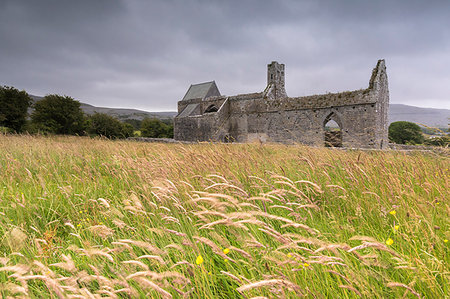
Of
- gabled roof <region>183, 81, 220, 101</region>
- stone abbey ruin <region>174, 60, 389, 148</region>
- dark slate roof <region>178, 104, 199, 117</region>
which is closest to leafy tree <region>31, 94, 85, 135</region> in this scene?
dark slate roof <region>178, 104, 199, 117</region>

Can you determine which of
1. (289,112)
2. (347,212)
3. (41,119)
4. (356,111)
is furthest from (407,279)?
(41,119)

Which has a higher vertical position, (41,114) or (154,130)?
(41,114)

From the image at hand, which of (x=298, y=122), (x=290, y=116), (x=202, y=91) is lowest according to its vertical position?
(x=298, y=122)

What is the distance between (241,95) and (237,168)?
2604 cm

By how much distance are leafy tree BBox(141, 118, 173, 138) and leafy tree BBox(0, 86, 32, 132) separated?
28.9 m

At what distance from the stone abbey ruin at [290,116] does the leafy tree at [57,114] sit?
13.2 m

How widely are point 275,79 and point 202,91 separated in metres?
13.5

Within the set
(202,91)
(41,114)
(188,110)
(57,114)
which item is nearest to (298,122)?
(188,110)

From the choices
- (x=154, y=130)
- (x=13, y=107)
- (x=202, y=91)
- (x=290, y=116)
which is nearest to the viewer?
(x=290, y=116)

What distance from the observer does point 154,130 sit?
5788 centimetres

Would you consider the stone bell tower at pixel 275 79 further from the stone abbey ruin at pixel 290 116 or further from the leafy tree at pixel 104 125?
the leafy tree at pixel 104 125

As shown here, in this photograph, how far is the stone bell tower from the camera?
92.7 ft

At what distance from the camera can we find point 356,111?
20.3 metres

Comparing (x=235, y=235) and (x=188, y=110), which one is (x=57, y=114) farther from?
(x=235, y=235)
